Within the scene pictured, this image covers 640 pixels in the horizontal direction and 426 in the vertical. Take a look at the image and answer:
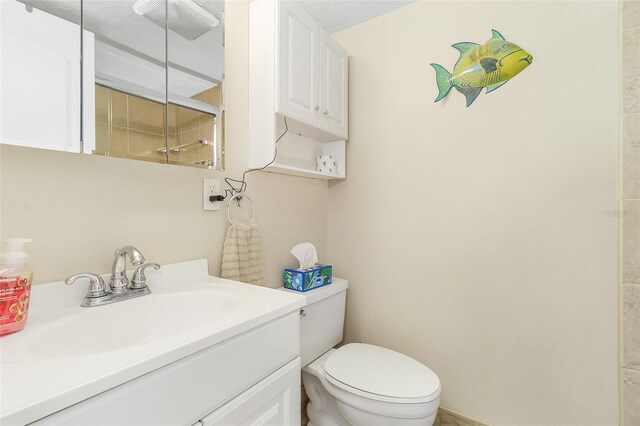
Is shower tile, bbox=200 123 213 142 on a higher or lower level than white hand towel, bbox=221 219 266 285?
higher

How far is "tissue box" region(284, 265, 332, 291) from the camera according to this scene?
4.65 feet

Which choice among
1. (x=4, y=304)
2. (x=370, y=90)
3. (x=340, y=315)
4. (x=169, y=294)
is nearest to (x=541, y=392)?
(x=340, y=315)

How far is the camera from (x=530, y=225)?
4.23ft

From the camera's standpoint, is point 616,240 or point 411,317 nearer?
point 616,240

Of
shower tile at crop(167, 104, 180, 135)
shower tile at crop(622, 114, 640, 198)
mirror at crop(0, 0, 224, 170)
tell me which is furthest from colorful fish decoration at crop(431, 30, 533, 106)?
shower tile at crop(167, 104, 180, 135)

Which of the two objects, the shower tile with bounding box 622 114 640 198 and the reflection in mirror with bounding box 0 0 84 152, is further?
the shower tile with bounding box 622 114 640 198

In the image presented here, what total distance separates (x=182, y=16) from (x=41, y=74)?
0.55 m

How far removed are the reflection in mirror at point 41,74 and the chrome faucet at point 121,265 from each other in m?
0.30


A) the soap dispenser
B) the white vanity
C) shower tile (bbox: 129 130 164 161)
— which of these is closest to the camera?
the white vanity

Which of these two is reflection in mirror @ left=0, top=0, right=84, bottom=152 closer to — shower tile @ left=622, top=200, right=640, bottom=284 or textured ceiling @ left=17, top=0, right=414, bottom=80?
textured ceiling @ left=17, top=0, right=414, bottom=80

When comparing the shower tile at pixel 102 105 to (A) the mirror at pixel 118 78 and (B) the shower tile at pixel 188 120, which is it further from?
(B) the shower tile at pixel 188 120

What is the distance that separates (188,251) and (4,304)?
540 mm

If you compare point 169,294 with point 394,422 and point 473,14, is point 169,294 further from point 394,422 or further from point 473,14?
point 473,14

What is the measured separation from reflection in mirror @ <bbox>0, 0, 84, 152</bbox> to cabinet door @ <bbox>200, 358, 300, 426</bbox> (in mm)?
779
